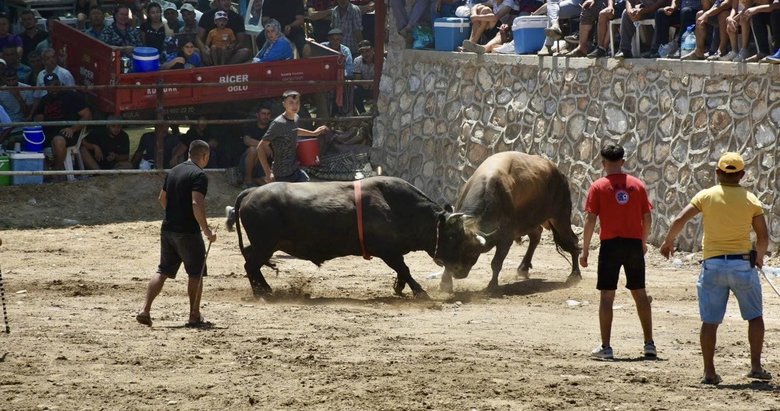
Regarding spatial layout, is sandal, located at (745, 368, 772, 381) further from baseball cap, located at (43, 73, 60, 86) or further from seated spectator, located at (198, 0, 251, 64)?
seated spectator, located at (198, 0, 251, 64)

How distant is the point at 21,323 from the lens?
11.1m

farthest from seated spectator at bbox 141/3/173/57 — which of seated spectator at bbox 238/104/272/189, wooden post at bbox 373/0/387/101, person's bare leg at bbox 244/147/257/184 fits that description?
wooden post at bbox 373/0/387/101

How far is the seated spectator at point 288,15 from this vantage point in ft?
70.6

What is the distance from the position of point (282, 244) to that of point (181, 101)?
6950 mm

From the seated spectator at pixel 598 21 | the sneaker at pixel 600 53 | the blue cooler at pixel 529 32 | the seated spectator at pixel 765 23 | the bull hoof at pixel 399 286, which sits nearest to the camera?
the bull hoof at pixel 399 286

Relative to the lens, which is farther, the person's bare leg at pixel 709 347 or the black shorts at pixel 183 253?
the black shorts at pixel 183 253

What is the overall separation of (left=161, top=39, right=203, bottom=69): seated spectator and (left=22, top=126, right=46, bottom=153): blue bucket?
6.89 feet

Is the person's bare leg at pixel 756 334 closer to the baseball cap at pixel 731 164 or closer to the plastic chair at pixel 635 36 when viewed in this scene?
the baseball cap at pixel 731 164

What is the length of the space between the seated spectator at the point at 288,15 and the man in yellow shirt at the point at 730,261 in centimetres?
1332

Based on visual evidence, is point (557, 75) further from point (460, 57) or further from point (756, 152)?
point (756, 152)

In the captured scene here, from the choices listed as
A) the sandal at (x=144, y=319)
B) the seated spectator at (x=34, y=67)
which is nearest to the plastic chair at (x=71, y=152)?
the seated spectator at (x=34, y=67)

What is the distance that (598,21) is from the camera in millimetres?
16531

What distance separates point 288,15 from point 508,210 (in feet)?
28.8

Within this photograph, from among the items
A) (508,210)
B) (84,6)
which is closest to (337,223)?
(508,210)
